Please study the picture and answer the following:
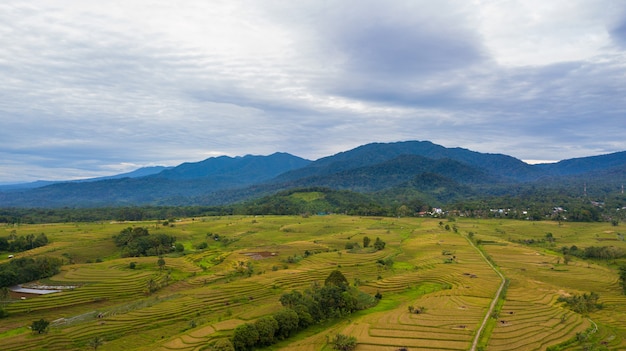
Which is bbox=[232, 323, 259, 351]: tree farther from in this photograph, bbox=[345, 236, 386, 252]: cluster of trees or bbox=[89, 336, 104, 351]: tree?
bbox=[345, 236, 386, 252]: cluster of trees

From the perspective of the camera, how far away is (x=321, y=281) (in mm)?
63094

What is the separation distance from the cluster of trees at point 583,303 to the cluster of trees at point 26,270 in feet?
263

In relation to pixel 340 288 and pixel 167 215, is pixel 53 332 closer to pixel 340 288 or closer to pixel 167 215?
pixel 340 288

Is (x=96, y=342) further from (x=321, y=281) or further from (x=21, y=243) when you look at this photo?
(x=21, y=243)

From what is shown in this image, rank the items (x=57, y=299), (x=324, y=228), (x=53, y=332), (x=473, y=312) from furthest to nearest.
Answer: (x=324, y=228), (x=57, y=299), (x=473, y=312), (x=53, y=332)

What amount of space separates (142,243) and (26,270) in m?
27.4

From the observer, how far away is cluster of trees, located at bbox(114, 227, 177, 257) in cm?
8388

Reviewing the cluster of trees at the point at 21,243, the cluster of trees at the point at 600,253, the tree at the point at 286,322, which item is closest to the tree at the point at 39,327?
the tree at the point at 286,322

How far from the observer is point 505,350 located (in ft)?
119

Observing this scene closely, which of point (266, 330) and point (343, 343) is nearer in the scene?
point (343, 343)

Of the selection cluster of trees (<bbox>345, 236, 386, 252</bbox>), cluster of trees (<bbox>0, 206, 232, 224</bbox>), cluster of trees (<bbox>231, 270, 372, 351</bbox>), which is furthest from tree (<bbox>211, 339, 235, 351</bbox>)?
cluster of trees (<bbox>0, 206, 232, 224</bbox>)

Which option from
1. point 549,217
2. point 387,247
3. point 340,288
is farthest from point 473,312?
point 549,217

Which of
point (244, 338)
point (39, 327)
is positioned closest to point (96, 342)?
point (39, 327)

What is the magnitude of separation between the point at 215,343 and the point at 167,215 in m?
140
